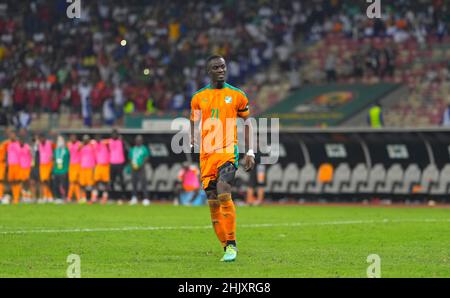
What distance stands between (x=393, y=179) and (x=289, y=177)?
3.13 meters

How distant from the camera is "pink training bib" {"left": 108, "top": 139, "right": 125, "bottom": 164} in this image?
1347 inches

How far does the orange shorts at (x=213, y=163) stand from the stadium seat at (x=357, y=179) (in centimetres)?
1903

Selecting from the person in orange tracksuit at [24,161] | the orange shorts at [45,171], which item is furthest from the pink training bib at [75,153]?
the person in orange tracksuit at [24,161]

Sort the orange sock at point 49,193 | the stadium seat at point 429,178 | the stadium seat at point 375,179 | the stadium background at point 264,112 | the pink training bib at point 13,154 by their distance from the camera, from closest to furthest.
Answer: the stadium background at point 264,112 → the stadium seat at point 429,178 → the stadium seat at point 375,179 → the pink training bib at point 13,154 → the orange sock at point 49,193

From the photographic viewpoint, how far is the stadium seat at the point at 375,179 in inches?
1305

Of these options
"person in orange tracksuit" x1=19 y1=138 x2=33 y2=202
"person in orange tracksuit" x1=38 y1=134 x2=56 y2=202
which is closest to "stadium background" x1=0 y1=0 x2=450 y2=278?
"person in orange tracksuit" x1=38 y1=134 x2=56 y2=202

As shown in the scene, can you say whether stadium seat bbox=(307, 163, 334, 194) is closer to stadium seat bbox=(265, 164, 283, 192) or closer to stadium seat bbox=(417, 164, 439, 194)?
stadium seat bbox=(265, 164, 283, 192)

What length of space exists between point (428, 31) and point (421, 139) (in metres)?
11.0

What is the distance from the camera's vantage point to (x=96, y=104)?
147ft

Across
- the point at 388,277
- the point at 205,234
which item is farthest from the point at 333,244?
the point at 388,277

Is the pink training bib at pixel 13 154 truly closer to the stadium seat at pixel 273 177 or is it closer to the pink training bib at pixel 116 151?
the pink training bib at pixel 116 151
